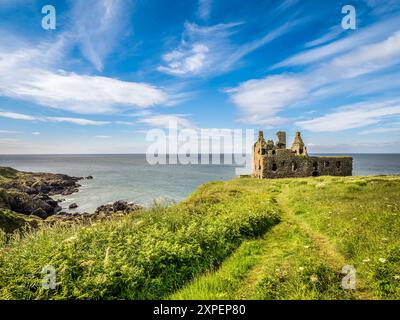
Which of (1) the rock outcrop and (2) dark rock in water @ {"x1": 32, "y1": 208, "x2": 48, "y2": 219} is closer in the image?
(1) the rock outcrop

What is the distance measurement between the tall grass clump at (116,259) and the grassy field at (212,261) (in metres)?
0.03

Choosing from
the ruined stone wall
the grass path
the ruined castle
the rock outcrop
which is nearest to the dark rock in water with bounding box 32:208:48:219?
the rock outcrop

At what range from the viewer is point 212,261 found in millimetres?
8219

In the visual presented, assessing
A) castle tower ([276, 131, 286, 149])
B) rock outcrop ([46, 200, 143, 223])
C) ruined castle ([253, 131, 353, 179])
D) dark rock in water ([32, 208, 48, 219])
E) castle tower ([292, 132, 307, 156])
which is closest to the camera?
rock outcrop ([46, 200, 143, 223])

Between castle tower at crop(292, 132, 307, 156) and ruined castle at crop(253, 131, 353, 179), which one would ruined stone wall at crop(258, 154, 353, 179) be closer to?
ruined castle at crop(253, 131, 353, 179)

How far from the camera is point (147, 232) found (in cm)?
987

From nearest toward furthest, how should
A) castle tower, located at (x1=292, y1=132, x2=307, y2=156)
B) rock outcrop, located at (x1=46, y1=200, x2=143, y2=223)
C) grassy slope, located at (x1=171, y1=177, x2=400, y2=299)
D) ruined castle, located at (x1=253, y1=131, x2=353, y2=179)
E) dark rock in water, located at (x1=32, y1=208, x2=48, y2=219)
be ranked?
grassy slope, located at (x1=171, y1=177, x2=400, y2=299) → rock outcrop, located at (x1=46, y1=200, x2=143, y2=223) → ruined castle, located at (x1=253, y1=131, x2=353, y2=179) → castle tower, located at (x1=292, y1=132, x2=307, y2=156) → dark rock in water, located at (x1=32, y1=208, x2=48, y2=219)

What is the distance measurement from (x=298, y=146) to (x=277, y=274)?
155 ft

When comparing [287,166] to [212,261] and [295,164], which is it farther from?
[212,261]

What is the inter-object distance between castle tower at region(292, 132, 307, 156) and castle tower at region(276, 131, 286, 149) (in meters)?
2.09

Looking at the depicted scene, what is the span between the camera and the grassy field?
19.4ft
